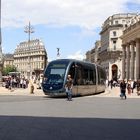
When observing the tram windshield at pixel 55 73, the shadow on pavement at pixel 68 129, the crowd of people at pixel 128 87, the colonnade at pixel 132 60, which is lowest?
the shadow on pavement at pixel 68 129

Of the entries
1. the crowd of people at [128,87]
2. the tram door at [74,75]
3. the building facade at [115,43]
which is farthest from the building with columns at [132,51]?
the tram door at [74,75]

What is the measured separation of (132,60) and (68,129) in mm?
82858

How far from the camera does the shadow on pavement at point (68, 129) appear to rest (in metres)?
13.1

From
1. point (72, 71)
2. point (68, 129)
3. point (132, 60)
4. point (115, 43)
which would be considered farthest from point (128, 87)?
point (115, 43)

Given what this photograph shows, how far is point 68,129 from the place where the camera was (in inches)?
589

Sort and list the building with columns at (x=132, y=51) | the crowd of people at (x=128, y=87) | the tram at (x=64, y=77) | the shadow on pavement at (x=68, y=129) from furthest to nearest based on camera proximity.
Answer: the building with columns at (x=132, y=51) < the crowd of people at (x=128, y=87) < the tram at (x=64, y=77) < the shadow on pavement at (x=68, y=129)

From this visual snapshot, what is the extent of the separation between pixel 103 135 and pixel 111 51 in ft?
435

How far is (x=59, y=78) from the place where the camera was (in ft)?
125

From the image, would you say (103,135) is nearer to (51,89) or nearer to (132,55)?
(51,89)

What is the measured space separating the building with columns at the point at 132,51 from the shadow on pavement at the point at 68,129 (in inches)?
2728

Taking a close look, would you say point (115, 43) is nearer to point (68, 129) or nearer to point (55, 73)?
point (55, 73)

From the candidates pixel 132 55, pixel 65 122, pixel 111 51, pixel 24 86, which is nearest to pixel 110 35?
pixel 111 51

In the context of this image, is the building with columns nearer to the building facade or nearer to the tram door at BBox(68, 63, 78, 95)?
the building facade

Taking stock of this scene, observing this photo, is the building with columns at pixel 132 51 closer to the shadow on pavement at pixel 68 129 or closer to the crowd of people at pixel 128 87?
the crowd of people at pixel 128 87
